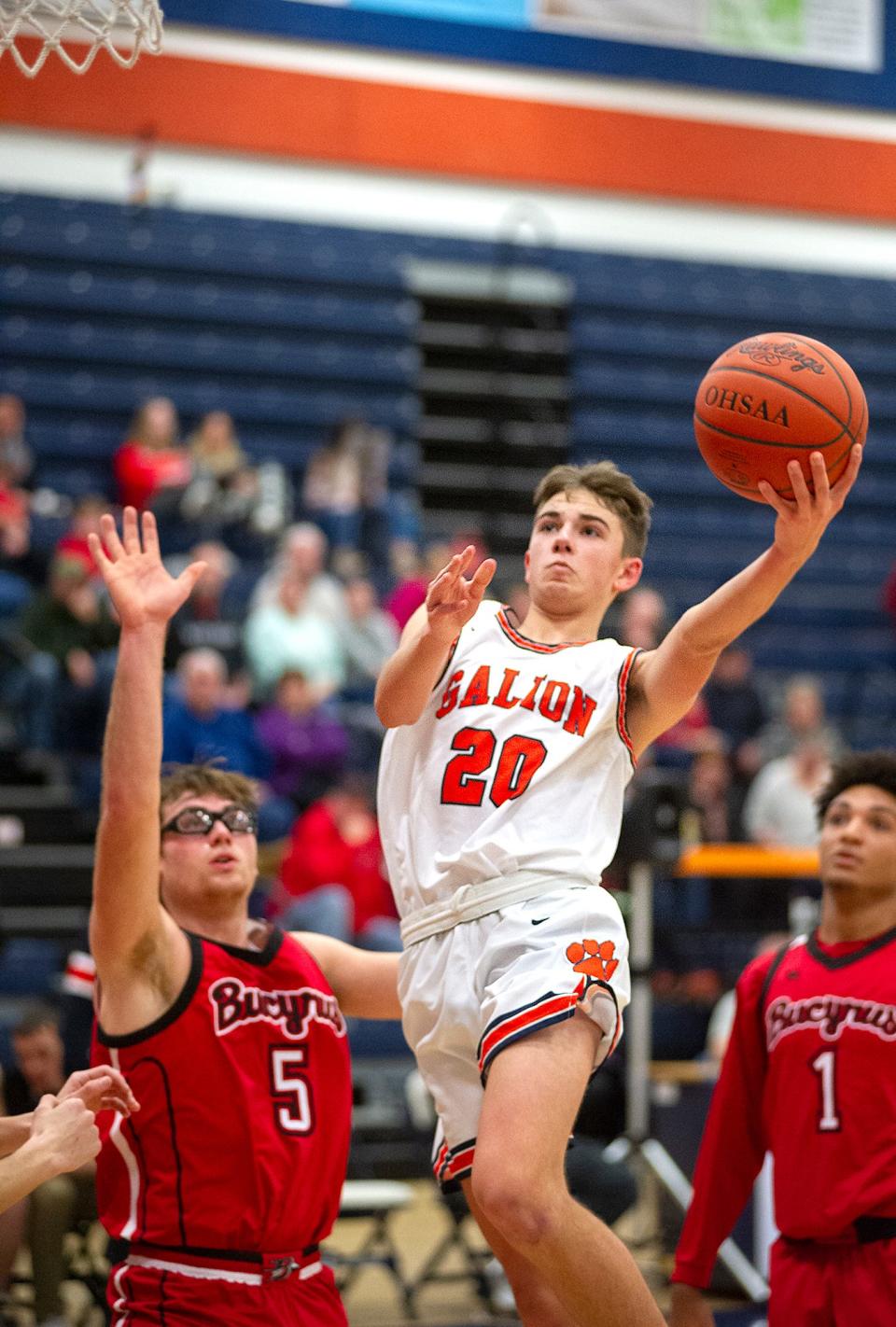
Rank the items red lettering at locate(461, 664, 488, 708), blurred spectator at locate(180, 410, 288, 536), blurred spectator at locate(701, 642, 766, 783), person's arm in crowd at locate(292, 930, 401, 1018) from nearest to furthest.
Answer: red lettering at locate(461, 664, 488, 708) < person's arm in crowd at locate(292, 930, 401, 1018) < blurred spectator at locate(180, 410, 288, 536) < blurred spectator at locate(701, 642, 766, 783)

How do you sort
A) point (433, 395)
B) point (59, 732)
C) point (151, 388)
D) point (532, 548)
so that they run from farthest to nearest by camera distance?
point (433, 395) < point (151, 388) < point (59, 732) < point (532, 548)

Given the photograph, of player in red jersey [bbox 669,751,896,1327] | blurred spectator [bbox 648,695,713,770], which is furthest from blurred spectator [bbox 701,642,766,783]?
player in red jersey [bbox 669,751,896,1327]

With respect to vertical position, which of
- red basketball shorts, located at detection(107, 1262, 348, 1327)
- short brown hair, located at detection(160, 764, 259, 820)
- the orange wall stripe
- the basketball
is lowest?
red basketball shorts, located at detection(107, 1262, 348, 1327)

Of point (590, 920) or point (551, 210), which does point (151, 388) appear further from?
point (590, 920)

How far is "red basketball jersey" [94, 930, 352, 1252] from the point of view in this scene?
390cm

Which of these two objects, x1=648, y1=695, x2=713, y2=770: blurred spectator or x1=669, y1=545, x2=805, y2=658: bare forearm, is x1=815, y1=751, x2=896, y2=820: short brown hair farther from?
x1=648, y1=695, x2=713, y2=770: blurred spectator

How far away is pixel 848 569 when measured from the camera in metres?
15.9

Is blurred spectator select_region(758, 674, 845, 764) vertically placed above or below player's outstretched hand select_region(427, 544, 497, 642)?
below

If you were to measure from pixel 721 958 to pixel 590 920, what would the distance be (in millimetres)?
6670

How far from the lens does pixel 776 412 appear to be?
3709 millimetres

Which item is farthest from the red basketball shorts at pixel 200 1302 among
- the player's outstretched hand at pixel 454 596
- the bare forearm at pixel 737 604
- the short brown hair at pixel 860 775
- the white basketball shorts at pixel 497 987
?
the short brown hair at pixel 860 775

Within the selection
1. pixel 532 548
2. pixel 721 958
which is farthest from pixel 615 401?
pixel 532 548

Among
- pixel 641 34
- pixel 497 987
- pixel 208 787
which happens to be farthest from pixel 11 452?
pixel 497 987

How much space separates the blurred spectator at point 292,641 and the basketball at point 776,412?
705 cm
